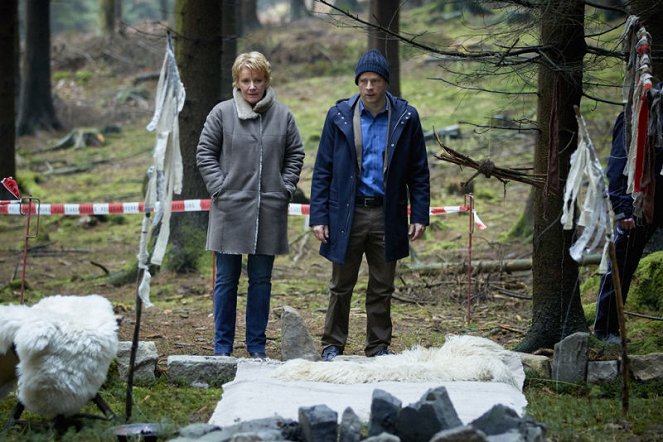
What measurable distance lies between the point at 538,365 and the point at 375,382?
1233 mm

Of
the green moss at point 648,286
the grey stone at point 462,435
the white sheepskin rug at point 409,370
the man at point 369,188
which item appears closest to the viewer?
the grey stone at point 462,435

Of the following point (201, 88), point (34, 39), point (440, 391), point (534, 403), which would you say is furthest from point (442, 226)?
point (34, 39)

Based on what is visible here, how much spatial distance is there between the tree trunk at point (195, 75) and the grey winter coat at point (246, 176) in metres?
3.75

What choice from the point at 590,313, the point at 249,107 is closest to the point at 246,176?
the point at 249,107

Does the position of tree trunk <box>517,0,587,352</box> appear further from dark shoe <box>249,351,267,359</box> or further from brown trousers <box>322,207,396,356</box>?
dark shoe <box>249,351,267,359</box>

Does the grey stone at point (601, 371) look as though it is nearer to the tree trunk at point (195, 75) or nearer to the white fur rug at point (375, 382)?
the white fur rug at point (375, 382)

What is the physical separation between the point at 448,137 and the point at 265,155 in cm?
1164

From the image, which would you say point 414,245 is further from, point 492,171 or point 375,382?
point 375,382

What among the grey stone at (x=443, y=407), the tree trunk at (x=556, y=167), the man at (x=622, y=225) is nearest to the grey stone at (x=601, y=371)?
the tree trunk at (x=556, y=167)

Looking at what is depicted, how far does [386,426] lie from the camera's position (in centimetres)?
465

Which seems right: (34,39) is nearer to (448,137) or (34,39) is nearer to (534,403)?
(448,137)

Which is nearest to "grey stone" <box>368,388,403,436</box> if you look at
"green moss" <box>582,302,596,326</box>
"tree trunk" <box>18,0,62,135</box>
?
"green moss" <box>582,302,596,326</box>

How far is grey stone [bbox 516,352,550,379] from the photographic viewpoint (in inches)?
250

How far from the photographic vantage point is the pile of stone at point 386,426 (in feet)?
14.9
